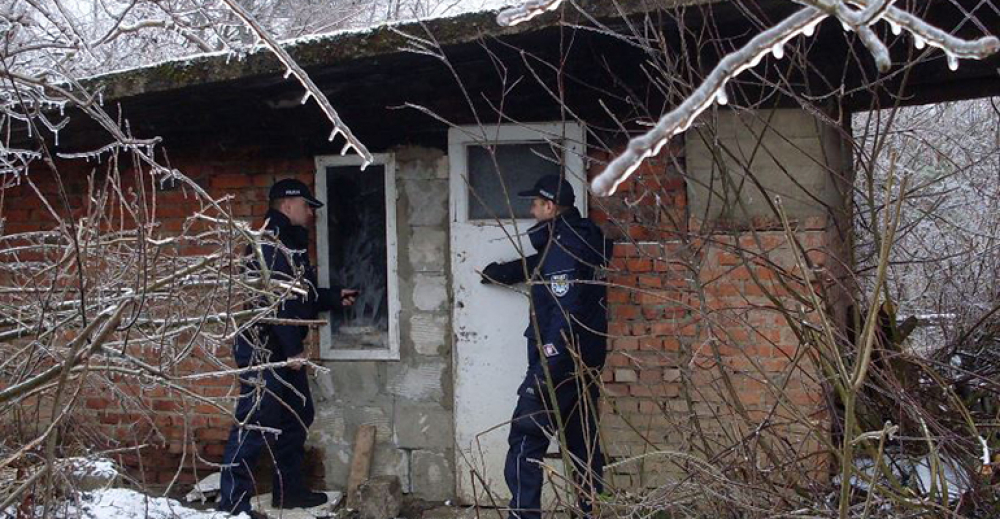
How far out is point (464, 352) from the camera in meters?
6.10

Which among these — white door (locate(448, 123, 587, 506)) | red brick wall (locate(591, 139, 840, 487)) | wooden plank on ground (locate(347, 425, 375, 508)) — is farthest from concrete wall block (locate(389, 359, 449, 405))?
red brick wall (locate(591, 139, 840, 487))

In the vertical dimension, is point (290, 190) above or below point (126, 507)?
above

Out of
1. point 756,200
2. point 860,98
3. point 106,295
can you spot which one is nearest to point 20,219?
point 106,295

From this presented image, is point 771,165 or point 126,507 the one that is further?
point 771,165

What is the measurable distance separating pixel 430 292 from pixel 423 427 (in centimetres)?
80

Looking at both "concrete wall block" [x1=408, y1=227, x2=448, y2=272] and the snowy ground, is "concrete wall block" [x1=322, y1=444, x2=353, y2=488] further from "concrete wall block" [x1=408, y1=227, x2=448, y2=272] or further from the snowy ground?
"concrete wall block" [x1=408, y1=227, x2=448, y2=272]

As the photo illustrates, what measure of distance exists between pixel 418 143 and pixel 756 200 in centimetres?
200

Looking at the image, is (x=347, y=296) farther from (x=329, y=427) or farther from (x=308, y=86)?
(x=308, y=86)

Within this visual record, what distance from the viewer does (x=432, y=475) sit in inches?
246

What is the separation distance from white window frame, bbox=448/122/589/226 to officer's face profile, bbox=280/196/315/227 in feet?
2.82

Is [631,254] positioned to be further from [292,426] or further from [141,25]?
[141,25]

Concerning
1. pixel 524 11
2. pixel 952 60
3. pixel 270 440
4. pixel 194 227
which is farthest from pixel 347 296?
pixel 952 60

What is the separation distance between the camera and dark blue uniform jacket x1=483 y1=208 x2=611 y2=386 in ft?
17.2

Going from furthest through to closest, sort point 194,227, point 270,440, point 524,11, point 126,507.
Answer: point 194,227 < point 270,440 < point 126,507 < point 524,11
